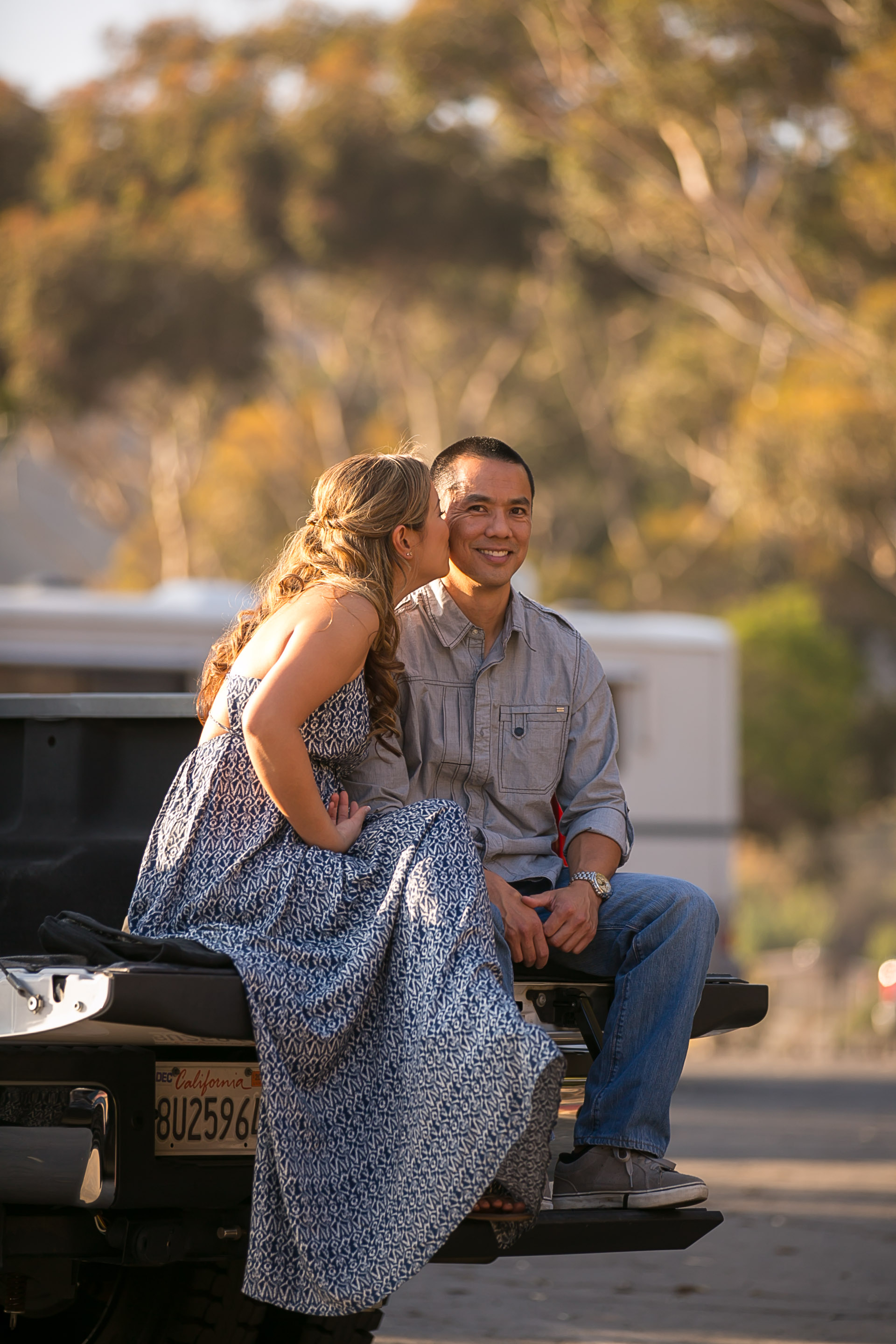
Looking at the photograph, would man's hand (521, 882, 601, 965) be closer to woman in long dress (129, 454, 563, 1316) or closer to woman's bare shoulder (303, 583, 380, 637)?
woman in long dress (129, 454, 563, 1316)

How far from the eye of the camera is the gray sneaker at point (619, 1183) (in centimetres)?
334

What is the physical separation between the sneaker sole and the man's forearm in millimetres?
666

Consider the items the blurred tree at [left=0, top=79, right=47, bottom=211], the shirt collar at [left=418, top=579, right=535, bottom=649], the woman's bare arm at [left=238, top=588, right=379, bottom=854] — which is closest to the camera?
the woman's bare arm at [left=238, top=588, right=379, bottom=854]

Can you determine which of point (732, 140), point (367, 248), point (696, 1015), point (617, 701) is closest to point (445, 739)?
point (696, 1015)

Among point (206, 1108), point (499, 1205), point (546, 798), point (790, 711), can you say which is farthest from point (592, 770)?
point (790, 711)

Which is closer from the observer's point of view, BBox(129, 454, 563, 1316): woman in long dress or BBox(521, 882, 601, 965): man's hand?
BBox(129, 454, 563, 1316): woman in long dress

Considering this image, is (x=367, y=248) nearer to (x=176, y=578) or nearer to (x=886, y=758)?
(x=176, y=578)

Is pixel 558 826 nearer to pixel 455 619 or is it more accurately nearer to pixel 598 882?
pixel 598 882

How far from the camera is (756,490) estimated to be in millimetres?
22406

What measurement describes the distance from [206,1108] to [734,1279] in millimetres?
3062

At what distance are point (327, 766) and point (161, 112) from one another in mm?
26103

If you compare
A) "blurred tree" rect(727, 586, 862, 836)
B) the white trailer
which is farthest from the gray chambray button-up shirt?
"blurred tree" rect(727, 586, 862, 836)

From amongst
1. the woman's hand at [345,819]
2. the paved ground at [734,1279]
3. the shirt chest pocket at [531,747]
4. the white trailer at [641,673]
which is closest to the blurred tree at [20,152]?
the white trailer at [641,673]

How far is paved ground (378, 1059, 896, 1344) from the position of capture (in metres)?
4.99
